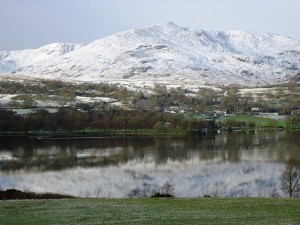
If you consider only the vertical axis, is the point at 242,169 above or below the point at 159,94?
below

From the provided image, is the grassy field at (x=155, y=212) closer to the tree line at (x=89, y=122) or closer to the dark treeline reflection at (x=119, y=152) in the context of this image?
the dark treeline reflection at (x=119, y=152)

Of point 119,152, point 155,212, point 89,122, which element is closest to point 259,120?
point 89,122

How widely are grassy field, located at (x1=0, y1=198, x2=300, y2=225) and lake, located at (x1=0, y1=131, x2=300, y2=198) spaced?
676 inches

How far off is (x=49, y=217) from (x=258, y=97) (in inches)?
7121

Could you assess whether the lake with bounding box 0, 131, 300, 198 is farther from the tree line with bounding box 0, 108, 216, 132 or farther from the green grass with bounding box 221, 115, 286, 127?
the green grass with bounding box 221, 115, 286, 127

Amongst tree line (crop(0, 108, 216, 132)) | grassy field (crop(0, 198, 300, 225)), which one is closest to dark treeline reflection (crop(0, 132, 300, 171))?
tree line (crop(0, 108, 216, 132))

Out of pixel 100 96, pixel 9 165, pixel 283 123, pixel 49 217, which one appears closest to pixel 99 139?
pixel 9 165

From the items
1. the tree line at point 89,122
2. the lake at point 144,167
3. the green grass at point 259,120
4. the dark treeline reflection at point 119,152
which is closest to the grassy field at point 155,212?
the lake at point 144,167

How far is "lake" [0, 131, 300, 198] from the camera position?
44.7 m

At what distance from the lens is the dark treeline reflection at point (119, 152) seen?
64062 millimetres

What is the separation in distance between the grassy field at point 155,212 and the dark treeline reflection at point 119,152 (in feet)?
126

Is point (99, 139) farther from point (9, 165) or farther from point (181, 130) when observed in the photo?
point (9, 165)

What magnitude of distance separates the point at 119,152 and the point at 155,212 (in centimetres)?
5541

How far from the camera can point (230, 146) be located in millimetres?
81938
